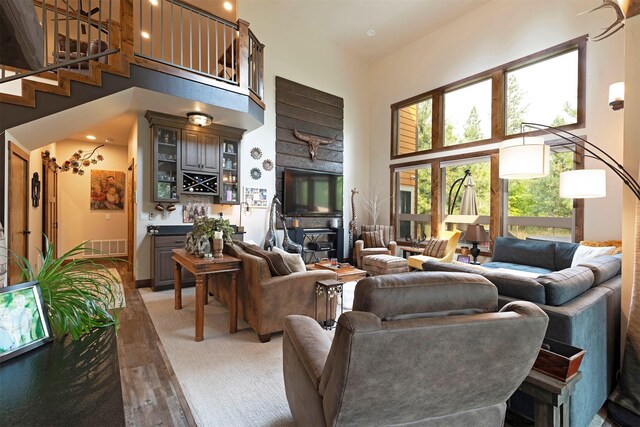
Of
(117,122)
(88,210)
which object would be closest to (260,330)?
(117,122)

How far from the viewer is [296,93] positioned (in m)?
6.93

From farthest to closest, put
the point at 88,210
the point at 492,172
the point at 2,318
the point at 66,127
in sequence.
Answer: the point at 88,210
the point at 492,172
the point at 66,127
the point at 2,318

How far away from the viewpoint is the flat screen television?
22.0 ft

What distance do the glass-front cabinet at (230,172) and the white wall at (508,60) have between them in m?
3.91

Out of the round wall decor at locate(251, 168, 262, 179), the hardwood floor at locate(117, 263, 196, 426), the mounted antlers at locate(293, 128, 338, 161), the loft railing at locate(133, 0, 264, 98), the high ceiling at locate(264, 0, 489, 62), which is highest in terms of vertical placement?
the high ceiling at locate(264, 0, 489, 62)

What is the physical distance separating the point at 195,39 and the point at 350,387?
25.4 feet

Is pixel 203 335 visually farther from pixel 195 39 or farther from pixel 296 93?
pixel 195 39

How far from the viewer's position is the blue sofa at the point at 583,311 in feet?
5.41

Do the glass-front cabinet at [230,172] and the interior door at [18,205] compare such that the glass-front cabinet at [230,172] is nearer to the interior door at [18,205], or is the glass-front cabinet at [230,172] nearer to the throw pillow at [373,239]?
the interior door at [18,205]

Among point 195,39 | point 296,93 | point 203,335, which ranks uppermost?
point 195,39

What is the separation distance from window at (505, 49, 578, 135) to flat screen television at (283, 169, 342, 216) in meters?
3.76

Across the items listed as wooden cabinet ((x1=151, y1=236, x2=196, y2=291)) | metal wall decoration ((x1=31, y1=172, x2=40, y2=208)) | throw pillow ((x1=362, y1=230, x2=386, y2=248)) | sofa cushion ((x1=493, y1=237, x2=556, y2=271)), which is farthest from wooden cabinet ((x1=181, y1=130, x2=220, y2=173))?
sofa cushion ((x1=493, y1=237, x2=556, y2=271))

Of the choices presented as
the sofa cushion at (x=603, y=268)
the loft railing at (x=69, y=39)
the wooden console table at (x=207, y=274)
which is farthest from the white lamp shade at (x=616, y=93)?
the loft railing at (x=69, y=39)

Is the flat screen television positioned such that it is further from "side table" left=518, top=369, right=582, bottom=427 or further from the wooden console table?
"side table" left=518, top=369, right=582, bottom=427
